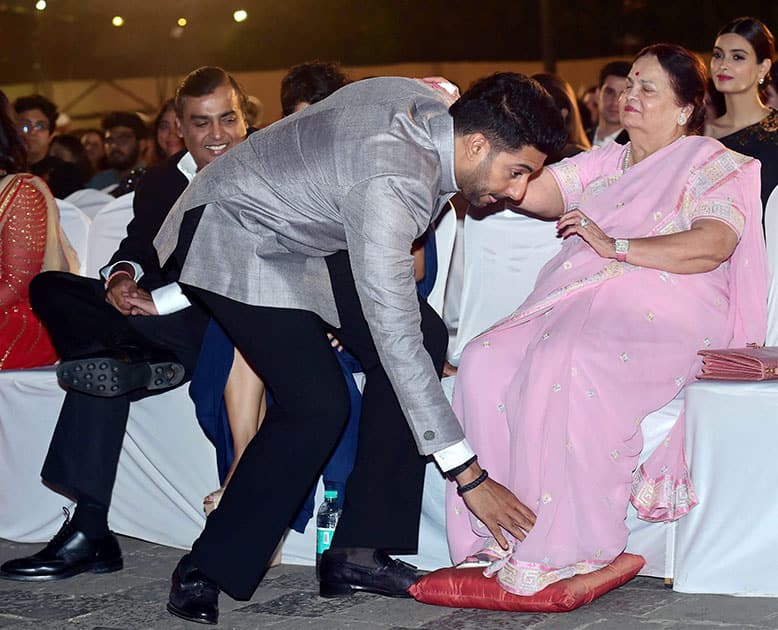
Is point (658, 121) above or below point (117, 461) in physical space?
above

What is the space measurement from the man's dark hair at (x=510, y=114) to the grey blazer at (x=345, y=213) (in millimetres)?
62

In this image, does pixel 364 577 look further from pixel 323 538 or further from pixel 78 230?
pixel 78 230

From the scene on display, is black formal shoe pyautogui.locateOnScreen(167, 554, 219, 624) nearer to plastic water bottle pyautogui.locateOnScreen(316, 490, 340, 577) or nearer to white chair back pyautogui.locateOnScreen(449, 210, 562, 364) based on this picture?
plastic water bottle pyautogui.locateOnScreen(316, 490, 340, 577)

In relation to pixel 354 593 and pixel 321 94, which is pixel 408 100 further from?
pixel 321 94

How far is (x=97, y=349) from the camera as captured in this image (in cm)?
341

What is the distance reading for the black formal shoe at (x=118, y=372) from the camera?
323 centimetres

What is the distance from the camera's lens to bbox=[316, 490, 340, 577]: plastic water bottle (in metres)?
3.22

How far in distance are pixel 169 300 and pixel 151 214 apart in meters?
0.36

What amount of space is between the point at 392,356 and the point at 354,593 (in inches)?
29.8

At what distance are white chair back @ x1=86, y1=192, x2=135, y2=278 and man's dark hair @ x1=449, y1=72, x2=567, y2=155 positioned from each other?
217 cm

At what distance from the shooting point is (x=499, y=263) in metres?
3.86

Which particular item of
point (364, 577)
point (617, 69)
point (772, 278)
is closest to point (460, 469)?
point (364, 577)

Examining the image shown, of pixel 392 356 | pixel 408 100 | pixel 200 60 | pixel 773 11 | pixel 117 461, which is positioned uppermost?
pixel 773 11

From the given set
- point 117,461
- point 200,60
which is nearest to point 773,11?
point 200,60
